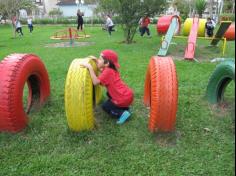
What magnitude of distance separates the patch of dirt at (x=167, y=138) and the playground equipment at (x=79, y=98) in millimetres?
966

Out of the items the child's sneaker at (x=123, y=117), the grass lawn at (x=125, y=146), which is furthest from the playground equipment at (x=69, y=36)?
the child's sneaker at (x=123, y=117)

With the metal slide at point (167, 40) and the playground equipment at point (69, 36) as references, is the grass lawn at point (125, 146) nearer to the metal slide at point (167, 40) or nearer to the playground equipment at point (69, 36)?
the metal slide at point (167, 40)

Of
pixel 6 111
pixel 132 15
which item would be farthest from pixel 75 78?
pixel 132 15

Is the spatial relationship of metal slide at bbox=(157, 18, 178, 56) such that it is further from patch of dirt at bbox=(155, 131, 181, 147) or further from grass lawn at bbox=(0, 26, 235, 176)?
patch of dirt at bbox=(155, 131, 181, 147)

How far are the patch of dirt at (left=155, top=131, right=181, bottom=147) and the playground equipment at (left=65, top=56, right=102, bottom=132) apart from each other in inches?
38.0

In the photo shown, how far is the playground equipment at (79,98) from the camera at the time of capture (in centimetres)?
418

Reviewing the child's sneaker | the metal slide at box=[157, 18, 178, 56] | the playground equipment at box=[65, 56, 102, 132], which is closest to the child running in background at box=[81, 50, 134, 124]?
the child's sneaker

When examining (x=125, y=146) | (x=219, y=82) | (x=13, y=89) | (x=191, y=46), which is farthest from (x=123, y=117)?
(x=191, y=46)

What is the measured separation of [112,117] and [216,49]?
31.0ft

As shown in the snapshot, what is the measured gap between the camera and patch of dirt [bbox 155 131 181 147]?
4.21 metres

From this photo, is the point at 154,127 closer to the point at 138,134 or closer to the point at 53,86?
the point at 138,134

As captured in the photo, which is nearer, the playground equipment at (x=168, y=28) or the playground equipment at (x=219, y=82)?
the playground equipment at (x=219, y=82)

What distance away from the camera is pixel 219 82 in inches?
213

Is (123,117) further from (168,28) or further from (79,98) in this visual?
(168,28)
